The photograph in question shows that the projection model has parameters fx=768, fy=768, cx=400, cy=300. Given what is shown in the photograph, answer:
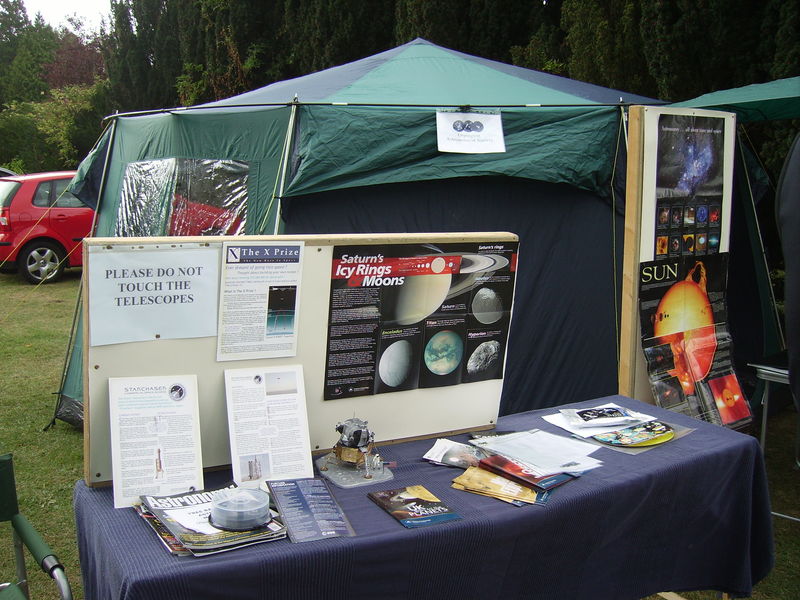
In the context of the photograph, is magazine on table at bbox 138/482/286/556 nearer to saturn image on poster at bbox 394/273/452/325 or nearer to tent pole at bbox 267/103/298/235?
saturn image on poster at bbox 394/273/452/325

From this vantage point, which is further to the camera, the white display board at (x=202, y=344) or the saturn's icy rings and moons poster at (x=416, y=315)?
the saturn's icy rings and moons poster at (x=416, y=315)

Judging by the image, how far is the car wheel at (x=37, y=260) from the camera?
28.6 ft

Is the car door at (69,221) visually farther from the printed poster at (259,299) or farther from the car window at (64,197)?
the printed poster at (259,299)

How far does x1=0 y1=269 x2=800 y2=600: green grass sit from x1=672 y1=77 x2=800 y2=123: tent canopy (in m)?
1.62

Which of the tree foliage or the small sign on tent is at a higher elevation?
the tree foliage

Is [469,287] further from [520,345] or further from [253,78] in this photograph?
[253,78]

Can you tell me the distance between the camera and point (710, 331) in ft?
11.1

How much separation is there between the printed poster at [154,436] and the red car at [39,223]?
722 centimetres

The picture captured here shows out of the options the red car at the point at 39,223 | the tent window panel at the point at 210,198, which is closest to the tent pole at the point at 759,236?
the tent window panel at the point at 210,198

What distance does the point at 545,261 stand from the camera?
4000 mm

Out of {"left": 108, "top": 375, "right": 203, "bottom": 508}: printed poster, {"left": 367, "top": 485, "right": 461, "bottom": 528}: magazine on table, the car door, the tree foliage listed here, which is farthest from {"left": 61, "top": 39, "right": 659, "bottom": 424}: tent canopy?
the car door

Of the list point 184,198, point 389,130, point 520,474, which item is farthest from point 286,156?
point 520,474

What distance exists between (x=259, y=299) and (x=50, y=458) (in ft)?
8.88

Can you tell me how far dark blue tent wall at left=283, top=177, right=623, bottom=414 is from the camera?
3.82 m
